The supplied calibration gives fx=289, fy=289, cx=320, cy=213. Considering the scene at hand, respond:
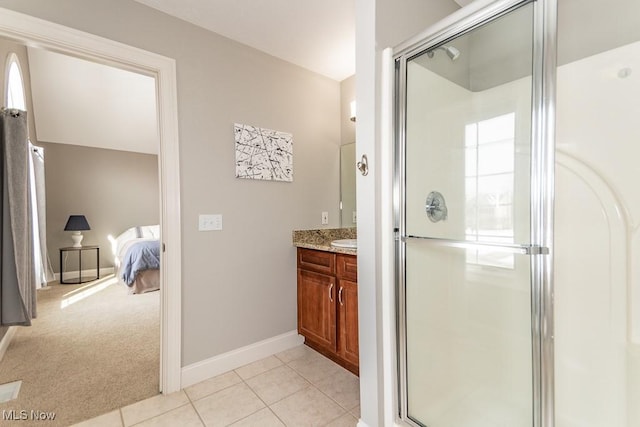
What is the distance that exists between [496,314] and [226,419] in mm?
1611

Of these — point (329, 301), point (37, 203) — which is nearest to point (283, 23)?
point (329, 301)

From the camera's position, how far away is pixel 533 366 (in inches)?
45.4

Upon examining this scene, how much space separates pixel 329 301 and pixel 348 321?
0.70ft

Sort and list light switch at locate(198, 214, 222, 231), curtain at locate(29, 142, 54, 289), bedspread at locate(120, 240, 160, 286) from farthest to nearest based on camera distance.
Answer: bedspread at locate(120, 240, 160, 286) < curtain at locate(29, 142, 54, 289) < light switch at locate(198, 214, 222, 231)

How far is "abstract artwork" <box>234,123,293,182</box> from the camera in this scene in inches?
86.6

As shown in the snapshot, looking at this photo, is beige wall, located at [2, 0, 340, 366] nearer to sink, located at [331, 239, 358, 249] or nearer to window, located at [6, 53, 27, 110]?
sink, located at [331, 239, 358, 249]

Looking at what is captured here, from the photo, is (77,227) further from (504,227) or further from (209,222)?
(504,227)

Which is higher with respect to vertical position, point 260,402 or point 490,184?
point 490,184

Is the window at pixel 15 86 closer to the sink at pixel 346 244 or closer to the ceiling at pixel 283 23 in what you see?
the ceiling at pixel 283 23

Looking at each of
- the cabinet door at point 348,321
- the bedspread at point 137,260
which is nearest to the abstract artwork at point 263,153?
the cabinet door at point 348,321

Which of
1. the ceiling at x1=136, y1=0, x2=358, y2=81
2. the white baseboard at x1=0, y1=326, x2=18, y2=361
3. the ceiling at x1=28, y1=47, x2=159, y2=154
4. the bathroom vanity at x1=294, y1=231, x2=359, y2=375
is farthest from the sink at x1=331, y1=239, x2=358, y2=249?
the white baseboard at x1=0, y1=326, x2=18, y2=361

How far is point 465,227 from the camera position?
65.0 inches

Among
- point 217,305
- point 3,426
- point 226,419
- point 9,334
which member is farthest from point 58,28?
point 9,334

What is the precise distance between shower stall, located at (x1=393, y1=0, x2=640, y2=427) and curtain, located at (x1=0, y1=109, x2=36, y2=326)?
2.89 meters
